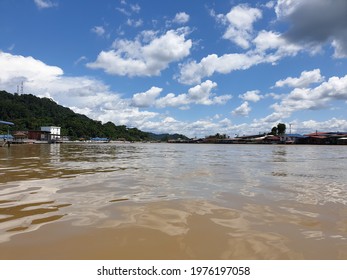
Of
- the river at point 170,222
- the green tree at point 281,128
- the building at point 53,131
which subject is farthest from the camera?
the green tree at point 281,128

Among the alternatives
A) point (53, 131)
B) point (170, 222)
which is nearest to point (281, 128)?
point (53, 131)

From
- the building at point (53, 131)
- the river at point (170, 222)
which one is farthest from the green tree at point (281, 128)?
the river at point (170, 222)

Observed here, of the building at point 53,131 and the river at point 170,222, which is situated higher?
the building at point 53,131

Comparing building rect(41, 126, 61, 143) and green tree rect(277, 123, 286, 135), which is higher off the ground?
green tree rect(277, 123, 286, 135)

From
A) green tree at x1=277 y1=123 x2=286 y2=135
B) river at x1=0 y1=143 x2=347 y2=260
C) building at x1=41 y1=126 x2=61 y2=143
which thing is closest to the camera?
river at x1=0 y1=143 x2=347 y2=260

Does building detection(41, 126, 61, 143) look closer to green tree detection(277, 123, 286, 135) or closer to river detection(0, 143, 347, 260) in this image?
green tree detection(277, 123, 286, 135)

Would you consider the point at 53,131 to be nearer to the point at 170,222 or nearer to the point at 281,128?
the point at 281,128

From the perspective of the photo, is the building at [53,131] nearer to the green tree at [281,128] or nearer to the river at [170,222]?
the green tree at [281,128]

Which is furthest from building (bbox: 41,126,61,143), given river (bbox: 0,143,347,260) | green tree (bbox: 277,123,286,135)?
river (bbox: 0,143,347,260)
